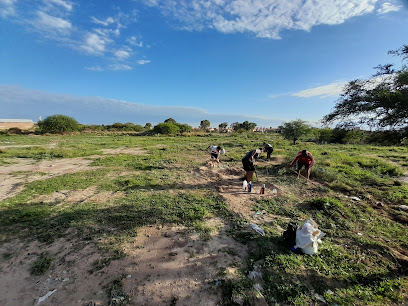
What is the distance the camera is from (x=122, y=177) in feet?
24.3

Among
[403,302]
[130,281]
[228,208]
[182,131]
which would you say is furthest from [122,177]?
[182,131]

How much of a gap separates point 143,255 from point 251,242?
1.90 metres

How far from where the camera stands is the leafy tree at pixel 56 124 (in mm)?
33719

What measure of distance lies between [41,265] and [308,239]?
419cm

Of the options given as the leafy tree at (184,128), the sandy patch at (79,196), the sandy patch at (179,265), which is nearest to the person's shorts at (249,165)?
the sandy patch at (179,265)

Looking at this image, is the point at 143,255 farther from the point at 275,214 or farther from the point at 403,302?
the point at 403,302

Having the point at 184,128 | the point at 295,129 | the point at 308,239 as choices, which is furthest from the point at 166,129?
the point at 308,239

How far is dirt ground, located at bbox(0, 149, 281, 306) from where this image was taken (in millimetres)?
2352

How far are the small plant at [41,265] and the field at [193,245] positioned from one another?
0.05 feet

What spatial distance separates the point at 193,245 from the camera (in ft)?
11.0

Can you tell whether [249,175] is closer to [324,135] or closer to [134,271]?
[134,271]

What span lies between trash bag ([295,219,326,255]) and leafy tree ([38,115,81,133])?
138 feet

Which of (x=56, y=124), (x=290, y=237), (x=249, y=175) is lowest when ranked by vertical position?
(x=290, y=237)

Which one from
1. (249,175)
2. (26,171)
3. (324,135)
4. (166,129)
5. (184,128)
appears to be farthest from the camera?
(184,128)
